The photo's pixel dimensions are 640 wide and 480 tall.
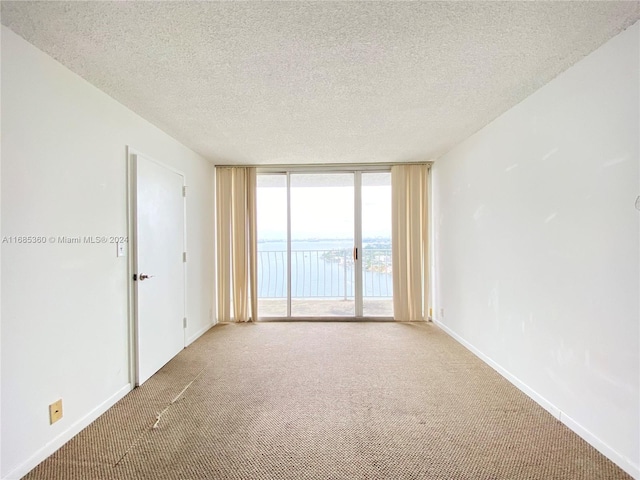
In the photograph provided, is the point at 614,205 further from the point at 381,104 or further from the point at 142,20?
the point at 142,20

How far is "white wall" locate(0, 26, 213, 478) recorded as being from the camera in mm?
1465

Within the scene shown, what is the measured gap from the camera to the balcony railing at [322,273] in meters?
4.37

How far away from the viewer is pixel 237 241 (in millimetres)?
4098

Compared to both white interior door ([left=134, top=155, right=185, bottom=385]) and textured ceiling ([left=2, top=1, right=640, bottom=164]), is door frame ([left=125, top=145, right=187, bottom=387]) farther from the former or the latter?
textured ceiling ([left=2, top=1, right=640, bottom=164])

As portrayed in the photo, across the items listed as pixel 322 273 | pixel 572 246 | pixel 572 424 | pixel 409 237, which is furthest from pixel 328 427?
pixel 322 273

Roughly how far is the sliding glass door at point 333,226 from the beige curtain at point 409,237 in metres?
0.21

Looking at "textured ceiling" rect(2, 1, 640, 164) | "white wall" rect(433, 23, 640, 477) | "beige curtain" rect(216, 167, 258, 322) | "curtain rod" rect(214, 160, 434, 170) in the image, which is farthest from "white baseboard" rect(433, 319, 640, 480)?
"beige curtain" rect(216, 167, 258, 322)

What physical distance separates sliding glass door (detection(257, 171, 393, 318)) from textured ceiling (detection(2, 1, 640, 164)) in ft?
5.47

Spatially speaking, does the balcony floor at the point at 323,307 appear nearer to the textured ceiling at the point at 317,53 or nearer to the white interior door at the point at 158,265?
the white interior door at the point at 158,265

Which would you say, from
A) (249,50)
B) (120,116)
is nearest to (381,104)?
(249,50)

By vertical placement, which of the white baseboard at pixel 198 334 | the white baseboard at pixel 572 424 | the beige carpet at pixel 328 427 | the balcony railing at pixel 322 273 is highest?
the balcony railing at pixel 322 273

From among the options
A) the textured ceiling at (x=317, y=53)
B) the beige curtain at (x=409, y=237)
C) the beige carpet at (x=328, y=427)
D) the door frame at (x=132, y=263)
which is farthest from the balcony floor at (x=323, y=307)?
the textured ceiling at (x=317, y=53)

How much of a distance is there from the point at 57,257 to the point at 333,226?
10.5 feet

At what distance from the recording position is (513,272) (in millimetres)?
2346
